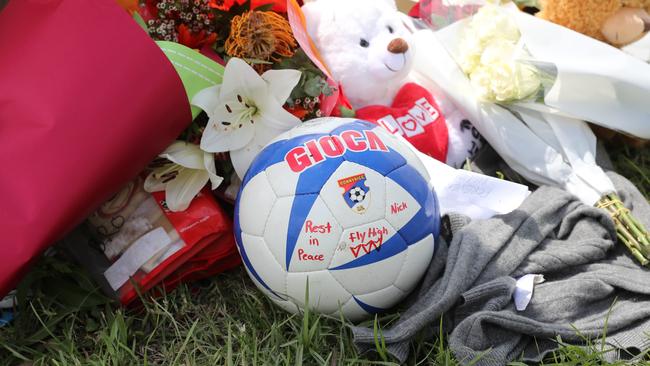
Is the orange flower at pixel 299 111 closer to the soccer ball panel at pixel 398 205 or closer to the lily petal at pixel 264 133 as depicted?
the lily petal at pixel 264 133

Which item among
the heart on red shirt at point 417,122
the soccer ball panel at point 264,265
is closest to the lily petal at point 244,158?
the soccer ball panel at point 264,265

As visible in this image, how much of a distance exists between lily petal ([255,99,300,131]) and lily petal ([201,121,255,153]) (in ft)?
0.14

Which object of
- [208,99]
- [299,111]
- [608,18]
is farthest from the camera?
[608,18]

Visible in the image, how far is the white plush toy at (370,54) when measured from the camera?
6.72 feet

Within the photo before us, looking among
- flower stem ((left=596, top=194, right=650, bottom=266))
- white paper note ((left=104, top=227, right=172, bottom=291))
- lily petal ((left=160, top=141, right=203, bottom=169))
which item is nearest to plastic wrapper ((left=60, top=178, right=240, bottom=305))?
white paper note ((left=104, top=227, right=172, bottom=291))

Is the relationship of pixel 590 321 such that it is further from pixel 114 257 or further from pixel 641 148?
pixel 114 257

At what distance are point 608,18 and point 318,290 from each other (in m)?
1.33

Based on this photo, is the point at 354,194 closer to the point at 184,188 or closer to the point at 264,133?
the point at 264,133

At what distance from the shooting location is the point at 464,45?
7.21 feet

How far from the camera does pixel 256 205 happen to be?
1.64 meters

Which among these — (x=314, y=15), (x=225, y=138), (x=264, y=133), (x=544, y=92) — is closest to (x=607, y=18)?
(x=544, y=92)

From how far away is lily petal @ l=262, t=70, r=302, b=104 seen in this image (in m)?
1.77

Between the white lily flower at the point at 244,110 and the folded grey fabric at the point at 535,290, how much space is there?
541 millimetres

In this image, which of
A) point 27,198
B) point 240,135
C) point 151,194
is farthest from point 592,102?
point 27,198
